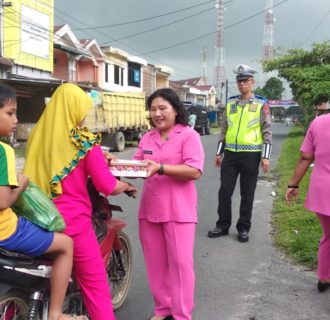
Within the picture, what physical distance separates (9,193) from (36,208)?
237 millimetres

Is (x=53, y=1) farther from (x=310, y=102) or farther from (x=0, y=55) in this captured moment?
(x=310, y=102)

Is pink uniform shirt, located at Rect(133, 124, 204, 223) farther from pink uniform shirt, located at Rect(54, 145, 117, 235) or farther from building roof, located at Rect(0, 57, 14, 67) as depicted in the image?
building roof, located at Rect(0, 57, 14, 67)

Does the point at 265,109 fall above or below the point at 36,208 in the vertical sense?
above

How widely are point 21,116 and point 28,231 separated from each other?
22.3 meters

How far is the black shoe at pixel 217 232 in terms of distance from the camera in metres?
6.21

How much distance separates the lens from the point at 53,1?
2458cm

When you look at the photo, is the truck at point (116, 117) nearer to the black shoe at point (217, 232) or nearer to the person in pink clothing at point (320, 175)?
the black shoe at point (217, 232)

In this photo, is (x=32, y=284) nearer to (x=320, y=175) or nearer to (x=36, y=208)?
(x=36, y=208)

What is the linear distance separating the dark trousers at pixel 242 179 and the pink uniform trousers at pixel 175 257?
103 inches

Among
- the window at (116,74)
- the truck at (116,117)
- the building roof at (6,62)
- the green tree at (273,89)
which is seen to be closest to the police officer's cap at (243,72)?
the truck at (116,117)

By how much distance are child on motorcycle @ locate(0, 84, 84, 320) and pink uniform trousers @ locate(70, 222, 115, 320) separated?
0.63 feet

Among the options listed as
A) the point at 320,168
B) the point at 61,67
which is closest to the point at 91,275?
the point at 320,168

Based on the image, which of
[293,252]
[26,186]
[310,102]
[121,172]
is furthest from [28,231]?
[310,102]

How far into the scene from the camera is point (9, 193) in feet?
7.84
